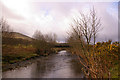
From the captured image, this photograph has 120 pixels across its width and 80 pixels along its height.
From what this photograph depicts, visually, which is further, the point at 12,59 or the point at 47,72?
the point at 12,59

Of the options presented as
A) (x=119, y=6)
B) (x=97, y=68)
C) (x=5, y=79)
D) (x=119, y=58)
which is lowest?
(x=5, y=79)

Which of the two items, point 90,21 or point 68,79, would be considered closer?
point 90,21

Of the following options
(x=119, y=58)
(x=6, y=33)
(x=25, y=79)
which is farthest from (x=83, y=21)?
(x=6, y=33)

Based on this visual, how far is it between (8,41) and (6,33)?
5.96ft

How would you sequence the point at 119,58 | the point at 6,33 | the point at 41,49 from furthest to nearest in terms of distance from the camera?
the point at 41,49 < the point at 6,33 < the point at 119,58

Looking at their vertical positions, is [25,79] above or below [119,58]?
below

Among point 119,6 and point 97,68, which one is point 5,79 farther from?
point 119,6

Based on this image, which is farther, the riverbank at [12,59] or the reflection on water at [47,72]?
the riverbank at [12,59]

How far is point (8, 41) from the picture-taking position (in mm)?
19031

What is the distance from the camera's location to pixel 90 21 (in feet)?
26.5

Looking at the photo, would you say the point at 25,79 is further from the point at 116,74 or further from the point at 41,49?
the point at 41,49

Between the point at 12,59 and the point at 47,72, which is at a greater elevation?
the point at 12,59

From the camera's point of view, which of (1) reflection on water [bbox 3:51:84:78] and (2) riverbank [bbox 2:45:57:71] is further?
(2) riverbank [bbox 2:45:57:71]

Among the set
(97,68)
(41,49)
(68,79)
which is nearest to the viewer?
(97,68)
